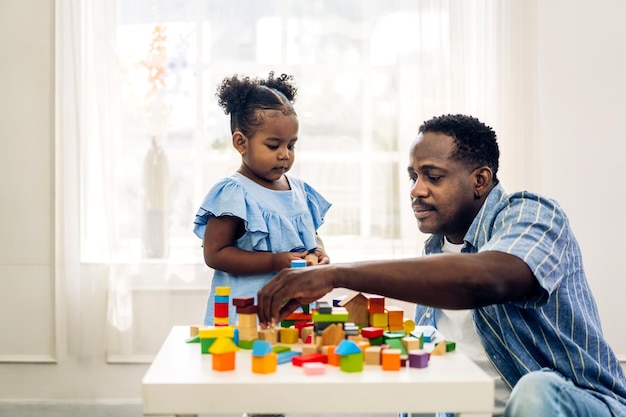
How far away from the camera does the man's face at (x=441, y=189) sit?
1.75 metres

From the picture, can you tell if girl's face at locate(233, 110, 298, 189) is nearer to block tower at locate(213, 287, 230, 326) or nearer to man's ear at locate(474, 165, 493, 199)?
man's ear at locate(474, 165, 493, 199)

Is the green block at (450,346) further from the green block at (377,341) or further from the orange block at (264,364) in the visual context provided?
the orange block at (264,364)

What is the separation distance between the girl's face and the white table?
3.30 ft

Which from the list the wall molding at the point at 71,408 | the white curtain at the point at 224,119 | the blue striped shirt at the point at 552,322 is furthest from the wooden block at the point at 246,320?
the wall molding at the point at 71,408

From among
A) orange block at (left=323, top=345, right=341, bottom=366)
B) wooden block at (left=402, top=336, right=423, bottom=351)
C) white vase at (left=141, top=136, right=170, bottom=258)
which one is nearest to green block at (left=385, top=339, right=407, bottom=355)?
wooden block at (left=402, top=336, right=423, bottom=351)

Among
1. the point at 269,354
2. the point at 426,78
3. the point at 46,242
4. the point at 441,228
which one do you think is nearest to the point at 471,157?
the point at 441,228

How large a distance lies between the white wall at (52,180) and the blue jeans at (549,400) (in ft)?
6.14

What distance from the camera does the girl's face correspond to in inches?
81.4

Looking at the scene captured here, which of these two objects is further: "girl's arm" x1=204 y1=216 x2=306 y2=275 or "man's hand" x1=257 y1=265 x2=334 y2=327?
"girl's arm" x1=204 y1=216 x2=306 y2=275

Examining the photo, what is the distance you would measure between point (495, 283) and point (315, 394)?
16.1 inches

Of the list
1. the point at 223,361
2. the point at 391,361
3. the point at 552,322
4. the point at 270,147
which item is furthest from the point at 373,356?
the point at 270,147

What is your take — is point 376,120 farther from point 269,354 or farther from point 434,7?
point 269,354

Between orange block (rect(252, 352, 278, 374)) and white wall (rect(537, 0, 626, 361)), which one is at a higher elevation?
white wall (rect(537, 0, 626, 361))

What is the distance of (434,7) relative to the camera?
3041 millimetres
